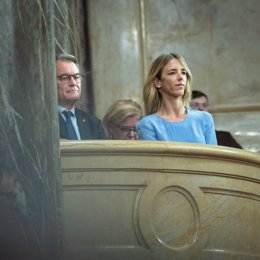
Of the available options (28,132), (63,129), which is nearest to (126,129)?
(63,129)

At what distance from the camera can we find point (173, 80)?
4699mm

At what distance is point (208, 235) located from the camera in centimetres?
409

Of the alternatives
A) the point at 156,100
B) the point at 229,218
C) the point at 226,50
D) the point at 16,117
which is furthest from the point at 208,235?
the point at 226,50

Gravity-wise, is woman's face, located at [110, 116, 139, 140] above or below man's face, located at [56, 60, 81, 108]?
below

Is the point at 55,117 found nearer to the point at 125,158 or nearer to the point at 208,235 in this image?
the point at 125,158

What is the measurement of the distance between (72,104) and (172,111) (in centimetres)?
58

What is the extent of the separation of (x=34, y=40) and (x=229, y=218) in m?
1.50

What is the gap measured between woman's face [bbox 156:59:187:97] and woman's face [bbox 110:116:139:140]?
12.9 inches

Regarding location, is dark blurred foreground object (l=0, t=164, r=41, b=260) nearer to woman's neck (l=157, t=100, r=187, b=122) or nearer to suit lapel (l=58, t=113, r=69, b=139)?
suit lapel (l=58, t=113, r=69, b=139)

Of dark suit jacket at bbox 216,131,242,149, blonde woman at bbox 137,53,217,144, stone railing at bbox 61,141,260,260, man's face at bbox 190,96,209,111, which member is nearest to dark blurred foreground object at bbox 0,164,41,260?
stone railing at bbox 61,141,260,260

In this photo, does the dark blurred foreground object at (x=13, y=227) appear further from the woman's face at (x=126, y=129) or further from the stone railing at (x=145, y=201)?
the woman's face at (x=126, y=129)

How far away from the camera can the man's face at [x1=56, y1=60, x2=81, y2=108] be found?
4.80 metres

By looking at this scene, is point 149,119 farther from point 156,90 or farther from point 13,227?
point 13,227

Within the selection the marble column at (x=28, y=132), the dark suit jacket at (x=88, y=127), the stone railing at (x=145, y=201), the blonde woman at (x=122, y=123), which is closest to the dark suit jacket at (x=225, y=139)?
the blonde woman at (x=122, y=123)
